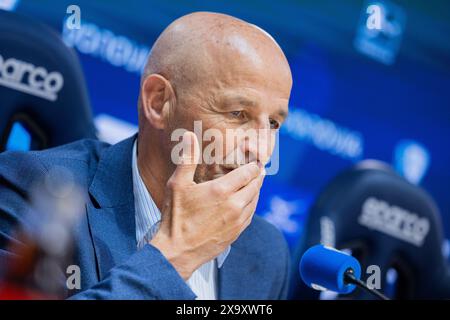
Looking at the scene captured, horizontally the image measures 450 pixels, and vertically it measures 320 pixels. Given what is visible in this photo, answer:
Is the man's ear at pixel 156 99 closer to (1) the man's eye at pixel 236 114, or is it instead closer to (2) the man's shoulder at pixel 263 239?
(1) the man's eye at pixel 236 114

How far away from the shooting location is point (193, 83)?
1599 millimetres

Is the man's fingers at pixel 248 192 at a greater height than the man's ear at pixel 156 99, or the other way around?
the man's ear at pixel 156 99

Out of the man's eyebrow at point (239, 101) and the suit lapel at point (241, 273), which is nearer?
the man's eyebrow at point (239, 101)

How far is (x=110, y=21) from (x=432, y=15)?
3.70 ft

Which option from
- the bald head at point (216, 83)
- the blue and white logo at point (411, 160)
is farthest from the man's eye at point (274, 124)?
the blue and white logo at point (411, 160)

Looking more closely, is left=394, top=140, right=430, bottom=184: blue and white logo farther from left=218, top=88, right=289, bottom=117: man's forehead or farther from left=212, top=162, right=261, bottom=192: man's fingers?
left=212, top=162, right=261, bottom=192: man's fingers

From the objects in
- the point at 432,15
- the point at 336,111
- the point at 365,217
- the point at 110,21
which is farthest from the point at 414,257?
the point at 110,21

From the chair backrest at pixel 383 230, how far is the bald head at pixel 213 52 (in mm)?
668

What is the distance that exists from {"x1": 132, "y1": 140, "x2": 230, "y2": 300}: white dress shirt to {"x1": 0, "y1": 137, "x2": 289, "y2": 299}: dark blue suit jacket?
15 millimetres

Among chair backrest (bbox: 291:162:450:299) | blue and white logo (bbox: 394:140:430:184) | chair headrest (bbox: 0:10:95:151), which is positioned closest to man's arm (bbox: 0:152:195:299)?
chair headrest (bbox: 0:10:95:151)

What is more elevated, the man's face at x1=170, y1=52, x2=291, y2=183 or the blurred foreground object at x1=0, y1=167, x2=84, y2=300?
the man's face at x1=170, y1=52, x2=291, y2=183

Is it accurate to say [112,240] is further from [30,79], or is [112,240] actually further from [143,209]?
[30,79]

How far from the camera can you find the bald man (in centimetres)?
138

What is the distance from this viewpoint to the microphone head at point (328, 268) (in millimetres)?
1461
